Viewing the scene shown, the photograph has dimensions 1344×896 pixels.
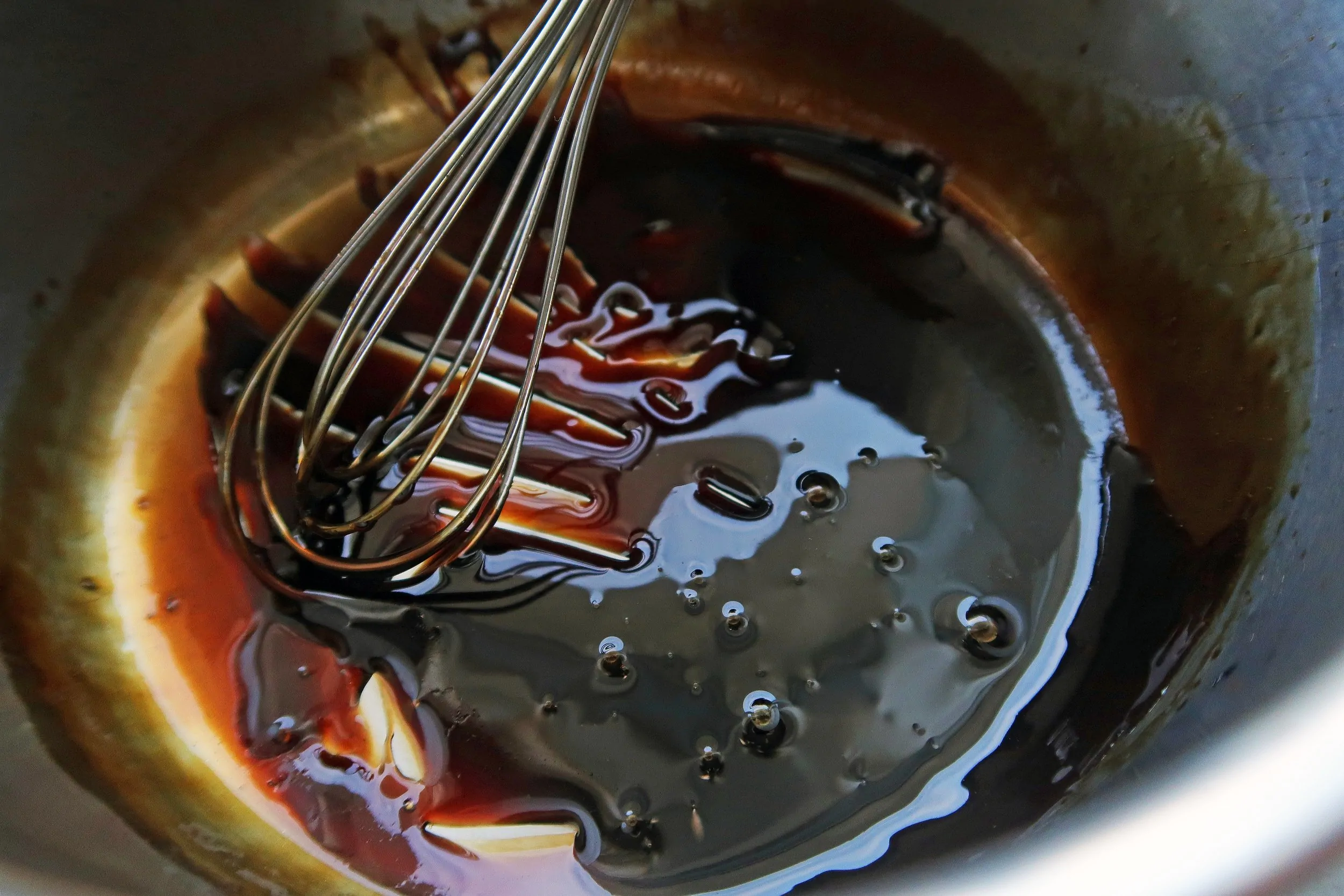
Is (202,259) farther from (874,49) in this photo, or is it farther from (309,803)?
(874,49)

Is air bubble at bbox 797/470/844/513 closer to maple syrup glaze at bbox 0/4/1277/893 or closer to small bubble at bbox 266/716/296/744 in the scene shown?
maple syrup glaze at bbox 0/4/1277/893

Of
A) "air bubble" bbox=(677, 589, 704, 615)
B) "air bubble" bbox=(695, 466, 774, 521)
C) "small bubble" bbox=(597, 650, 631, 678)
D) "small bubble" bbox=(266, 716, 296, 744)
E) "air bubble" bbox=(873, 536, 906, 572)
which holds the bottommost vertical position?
"small bubble" bbox=(266, 716, 296, 744)

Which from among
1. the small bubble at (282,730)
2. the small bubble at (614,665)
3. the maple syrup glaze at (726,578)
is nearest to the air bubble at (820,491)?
the maple syrup glaze at (726,578)

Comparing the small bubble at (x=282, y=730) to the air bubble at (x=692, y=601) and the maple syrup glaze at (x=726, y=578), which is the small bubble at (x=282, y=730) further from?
the air bubble at (x=692, y=601)

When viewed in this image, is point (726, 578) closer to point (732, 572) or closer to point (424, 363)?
point (732, 572)

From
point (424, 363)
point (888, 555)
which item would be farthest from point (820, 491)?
point (424, 363)

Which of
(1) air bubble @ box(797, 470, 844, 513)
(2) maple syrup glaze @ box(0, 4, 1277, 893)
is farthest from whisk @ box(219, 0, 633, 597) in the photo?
(1) air bubble @ box(797, 470, 844, 513)
